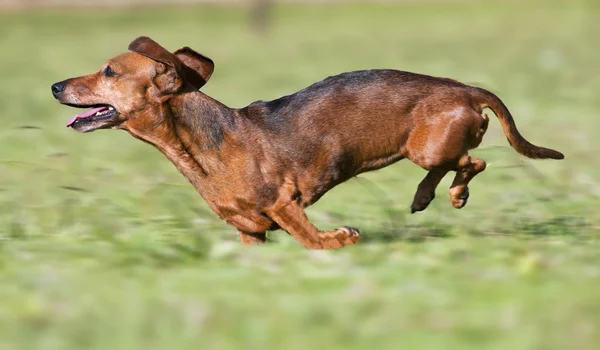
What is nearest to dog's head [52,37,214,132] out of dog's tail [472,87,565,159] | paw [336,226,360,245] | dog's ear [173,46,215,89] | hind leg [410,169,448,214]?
dog's ear [173,46,215,89]

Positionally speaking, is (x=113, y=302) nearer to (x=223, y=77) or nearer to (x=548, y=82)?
(x=548, y=82)

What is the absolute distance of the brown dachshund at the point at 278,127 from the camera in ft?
22.7

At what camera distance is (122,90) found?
272 inches

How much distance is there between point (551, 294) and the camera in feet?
18.8

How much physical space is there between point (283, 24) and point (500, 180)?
2528cm

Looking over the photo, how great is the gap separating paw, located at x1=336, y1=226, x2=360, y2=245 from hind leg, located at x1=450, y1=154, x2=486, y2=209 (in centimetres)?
87

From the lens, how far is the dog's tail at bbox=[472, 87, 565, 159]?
296 inches

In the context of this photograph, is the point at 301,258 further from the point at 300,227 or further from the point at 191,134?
the point at 191,134

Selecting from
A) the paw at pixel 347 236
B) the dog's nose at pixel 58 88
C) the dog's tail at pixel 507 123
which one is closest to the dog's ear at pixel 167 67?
the dog's nose at pixel 58 88

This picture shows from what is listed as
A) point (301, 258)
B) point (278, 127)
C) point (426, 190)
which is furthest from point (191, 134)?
point (426, 190)

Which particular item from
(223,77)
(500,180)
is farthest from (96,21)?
(500,180)

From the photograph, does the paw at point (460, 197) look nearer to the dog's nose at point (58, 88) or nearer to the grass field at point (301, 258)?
the grass field at point (301, 258)

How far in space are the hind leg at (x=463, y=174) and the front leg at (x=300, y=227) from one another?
1031 mm

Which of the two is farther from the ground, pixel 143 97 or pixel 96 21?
pixel 96 21
